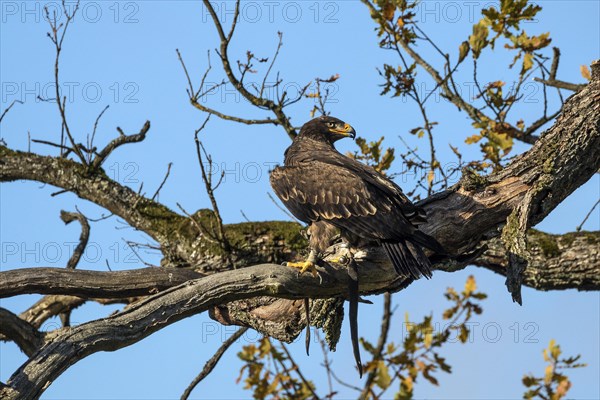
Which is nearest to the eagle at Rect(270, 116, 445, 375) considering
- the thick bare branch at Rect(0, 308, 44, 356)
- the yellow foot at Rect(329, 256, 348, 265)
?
the yellow foot at Rect(329, 256, 348, 265)

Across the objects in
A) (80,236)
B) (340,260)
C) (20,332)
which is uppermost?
(80,236)

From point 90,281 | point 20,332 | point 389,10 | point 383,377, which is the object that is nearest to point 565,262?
point 383,377

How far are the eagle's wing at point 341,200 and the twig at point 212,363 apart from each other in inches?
79.3

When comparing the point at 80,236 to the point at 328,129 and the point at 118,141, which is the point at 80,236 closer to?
the point at 118,141

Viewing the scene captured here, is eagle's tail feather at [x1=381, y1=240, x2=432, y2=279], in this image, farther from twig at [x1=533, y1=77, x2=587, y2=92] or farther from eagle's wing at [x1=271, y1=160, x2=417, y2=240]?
twig at [x1=533, y1=77, x2=587, y2=92]

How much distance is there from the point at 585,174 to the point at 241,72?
365cm

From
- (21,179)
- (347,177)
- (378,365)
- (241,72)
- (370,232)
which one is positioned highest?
(241,72)

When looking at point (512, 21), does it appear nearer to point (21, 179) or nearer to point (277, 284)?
point (277, 284)

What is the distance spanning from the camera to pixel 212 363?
868 centimetres

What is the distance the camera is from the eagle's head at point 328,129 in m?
8.30

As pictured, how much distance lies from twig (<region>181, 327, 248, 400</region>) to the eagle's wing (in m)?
2.01

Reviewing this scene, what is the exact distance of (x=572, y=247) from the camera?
334 inches

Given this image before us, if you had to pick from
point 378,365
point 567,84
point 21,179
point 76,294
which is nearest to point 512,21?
point 567,84

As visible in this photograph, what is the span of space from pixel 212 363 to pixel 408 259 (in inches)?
118
